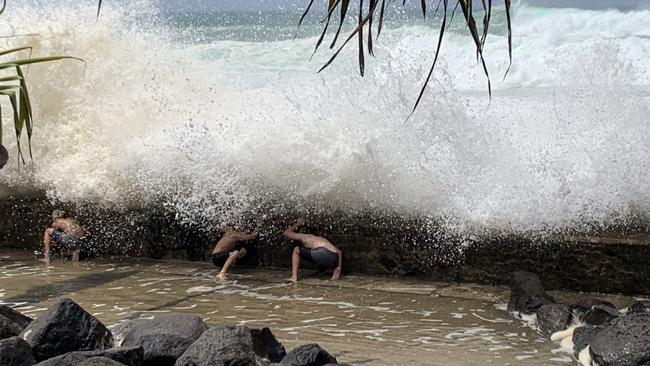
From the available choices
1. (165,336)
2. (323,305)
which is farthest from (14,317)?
(323,305)

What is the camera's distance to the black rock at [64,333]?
474 centimetres

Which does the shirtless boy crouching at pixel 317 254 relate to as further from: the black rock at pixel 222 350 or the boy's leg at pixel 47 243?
the black rock at pixel 222 350

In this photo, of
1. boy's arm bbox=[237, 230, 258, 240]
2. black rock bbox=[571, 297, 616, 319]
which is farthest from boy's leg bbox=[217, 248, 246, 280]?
black rock bbox=[571, 297, 616, 319]

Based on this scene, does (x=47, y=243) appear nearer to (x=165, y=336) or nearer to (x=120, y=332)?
(x=120, y=332)

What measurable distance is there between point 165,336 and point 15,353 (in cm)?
69

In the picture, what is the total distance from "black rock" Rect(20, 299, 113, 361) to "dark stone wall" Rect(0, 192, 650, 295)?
3.22m

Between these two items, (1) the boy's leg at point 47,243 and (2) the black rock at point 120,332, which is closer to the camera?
(2) the black rock at point 120,332

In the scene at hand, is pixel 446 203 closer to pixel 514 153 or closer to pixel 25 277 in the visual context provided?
pixel 514 153

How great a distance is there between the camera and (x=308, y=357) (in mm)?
4547

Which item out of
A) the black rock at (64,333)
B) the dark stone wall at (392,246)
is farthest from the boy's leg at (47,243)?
the black rock at (64,333)

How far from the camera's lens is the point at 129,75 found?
10.6 meters

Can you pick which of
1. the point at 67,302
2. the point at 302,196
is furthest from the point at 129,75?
the point at 67,302

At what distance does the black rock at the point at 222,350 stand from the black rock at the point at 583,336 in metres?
2.01

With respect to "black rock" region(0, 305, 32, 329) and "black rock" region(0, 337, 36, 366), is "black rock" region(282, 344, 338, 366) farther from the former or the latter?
"black rock" region(0, 305, 32, 329)
